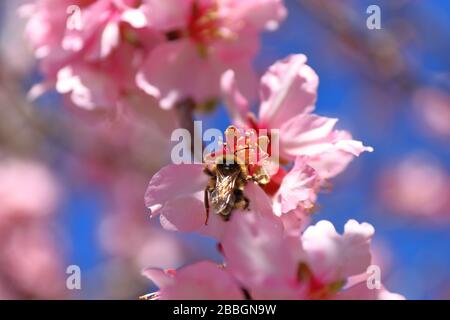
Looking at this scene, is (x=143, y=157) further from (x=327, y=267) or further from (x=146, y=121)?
(x=327, y=267)

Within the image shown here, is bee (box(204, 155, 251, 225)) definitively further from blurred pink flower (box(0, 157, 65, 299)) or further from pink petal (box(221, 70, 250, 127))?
blurred pink flower (box(0, 157, 65, 299))

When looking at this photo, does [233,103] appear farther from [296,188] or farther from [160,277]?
[160,277]

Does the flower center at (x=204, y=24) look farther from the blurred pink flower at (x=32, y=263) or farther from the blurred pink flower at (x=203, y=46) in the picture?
the blurred pink flower at (x=32, y=263)

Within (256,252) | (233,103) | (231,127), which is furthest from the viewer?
(233,103)

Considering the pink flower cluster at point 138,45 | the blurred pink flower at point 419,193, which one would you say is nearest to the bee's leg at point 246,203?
the pink flower cluster at point 138,45

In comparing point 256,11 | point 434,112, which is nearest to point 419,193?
point 434,112

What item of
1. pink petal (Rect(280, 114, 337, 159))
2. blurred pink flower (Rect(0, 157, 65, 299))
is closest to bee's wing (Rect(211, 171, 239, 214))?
pink petal (Rect(280, 114, 337, 159))
